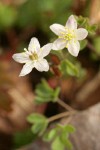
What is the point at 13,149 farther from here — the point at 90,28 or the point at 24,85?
the point at 90,28

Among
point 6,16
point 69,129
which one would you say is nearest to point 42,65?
point 69,129

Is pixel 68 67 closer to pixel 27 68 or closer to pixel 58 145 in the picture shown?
pixel 27 68

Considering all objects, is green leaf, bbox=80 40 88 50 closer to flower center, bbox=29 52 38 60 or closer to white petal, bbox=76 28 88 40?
white petal, bbox=76 28 88 40

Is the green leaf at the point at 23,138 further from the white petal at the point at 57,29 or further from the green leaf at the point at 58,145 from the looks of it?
the white petal at the point at 57,29

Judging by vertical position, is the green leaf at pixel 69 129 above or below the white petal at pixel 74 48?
below

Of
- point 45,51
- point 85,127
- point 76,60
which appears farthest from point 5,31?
point 45,51

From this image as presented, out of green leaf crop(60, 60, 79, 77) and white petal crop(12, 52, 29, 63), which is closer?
white petal crop(12, 52, 29, 63)

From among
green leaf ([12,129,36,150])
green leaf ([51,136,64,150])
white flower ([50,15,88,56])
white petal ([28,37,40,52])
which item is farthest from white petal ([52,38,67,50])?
green leaf ([12,129,36,150])

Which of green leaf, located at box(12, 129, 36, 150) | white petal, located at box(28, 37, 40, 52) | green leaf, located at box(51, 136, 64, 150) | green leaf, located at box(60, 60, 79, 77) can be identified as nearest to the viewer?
white petal, located at box(28, 37, 40, 52)

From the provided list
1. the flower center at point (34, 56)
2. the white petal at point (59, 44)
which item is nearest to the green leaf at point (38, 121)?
the flower center at point (34, 56)
